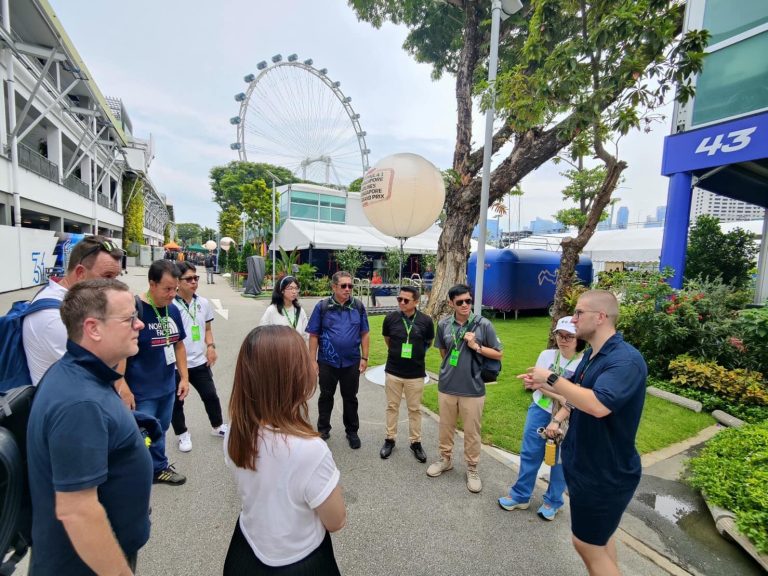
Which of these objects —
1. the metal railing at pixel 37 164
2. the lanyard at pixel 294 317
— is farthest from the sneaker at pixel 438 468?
the metal railing at pixel 37 164

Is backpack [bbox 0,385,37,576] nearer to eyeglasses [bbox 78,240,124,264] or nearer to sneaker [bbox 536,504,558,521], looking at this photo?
eyeglasses [bbox 78,240,124,264]

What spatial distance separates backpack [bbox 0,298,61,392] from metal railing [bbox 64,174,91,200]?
24.4 m

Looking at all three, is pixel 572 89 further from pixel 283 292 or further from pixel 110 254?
pixel 110 254

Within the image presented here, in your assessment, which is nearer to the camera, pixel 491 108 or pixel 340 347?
pixel 340 347

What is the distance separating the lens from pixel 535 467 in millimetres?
2945

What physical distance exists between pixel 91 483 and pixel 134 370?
1960 millimetres

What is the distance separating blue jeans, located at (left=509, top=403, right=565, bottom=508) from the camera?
9.51 ft

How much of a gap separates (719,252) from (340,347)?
527 inches

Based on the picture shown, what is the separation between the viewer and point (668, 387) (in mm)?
5641

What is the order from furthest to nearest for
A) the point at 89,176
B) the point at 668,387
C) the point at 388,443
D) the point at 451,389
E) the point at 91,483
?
the point at 89,176 → the point at 668,387 → the point at 388,443 → the point at 451,389 → the point at 91,483

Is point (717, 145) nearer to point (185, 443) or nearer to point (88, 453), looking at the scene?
point (88, 453)

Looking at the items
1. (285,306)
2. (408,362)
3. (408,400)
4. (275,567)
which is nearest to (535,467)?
(408,400)

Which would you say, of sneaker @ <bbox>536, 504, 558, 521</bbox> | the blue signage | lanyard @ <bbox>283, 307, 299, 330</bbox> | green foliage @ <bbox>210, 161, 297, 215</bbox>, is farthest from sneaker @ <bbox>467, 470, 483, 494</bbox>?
green foliage @ <bbox>210, 161, 297, 215</bbox>

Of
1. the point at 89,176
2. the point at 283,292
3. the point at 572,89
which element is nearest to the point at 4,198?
the point at 89,176
